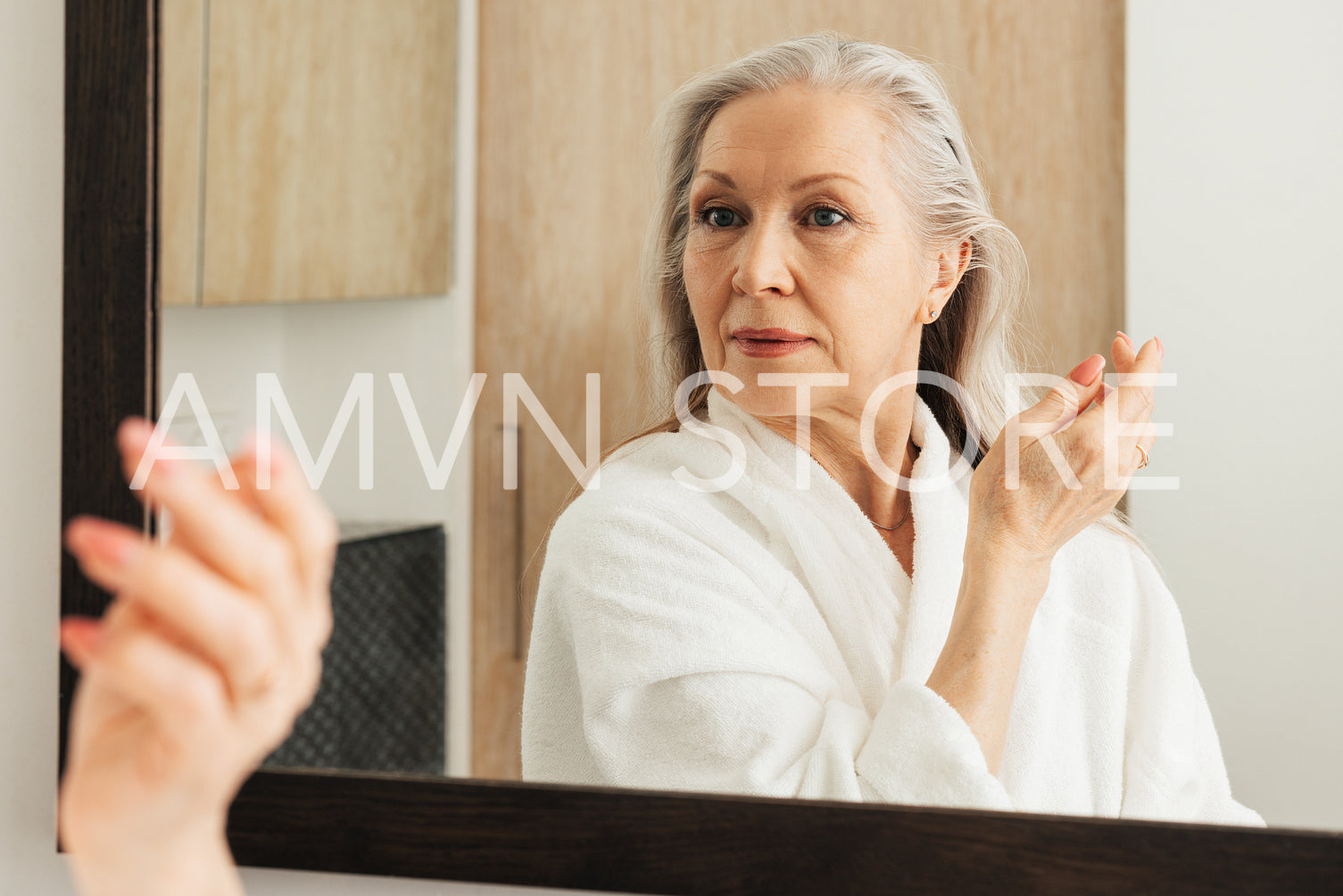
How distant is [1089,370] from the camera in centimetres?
60

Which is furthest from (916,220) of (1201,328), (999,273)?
(1201,328)

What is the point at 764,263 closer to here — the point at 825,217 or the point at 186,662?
the point at 825,217

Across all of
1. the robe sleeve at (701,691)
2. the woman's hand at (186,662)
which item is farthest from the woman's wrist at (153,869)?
the robe sleeve at (701,691)

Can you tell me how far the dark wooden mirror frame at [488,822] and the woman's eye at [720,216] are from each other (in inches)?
14.3

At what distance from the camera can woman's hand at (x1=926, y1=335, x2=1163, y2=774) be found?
59cm

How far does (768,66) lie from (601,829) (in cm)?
50

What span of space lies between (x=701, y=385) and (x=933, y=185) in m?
0.19

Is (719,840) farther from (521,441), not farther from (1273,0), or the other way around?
(1273,0)

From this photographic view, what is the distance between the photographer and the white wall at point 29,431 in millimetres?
712

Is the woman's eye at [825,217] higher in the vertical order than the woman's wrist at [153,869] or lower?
higher

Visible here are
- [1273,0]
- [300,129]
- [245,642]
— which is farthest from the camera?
[300,129]

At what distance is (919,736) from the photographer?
577 mm

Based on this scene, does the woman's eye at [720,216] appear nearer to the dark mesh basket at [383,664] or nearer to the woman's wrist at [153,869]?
the dark mesh basket at [383,664]

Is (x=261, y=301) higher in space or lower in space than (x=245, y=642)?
higher
